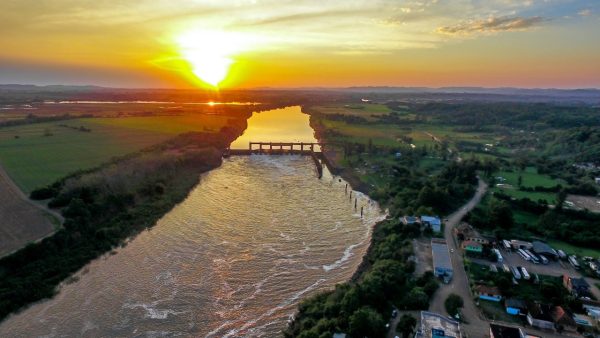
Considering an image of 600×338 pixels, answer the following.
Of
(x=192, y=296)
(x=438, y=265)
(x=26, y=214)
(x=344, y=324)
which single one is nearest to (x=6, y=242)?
(x=26, y=214)

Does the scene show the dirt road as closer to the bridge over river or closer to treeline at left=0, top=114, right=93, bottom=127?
the bridge over river

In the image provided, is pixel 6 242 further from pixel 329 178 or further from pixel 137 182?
pixel 329 178

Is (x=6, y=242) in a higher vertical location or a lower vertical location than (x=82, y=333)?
higher

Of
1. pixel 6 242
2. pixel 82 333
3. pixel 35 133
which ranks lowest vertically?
pixel 82 333

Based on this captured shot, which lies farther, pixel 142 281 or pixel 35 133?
pixel 35 133

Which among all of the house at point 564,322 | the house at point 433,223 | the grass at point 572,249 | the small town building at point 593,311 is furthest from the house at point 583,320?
the house at point 433,223

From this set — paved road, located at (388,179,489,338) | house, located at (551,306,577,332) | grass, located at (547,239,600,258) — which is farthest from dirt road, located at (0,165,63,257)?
grass, located at (547,239,600,258)

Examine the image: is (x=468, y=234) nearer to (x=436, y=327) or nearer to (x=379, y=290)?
(x=379, y=290)
